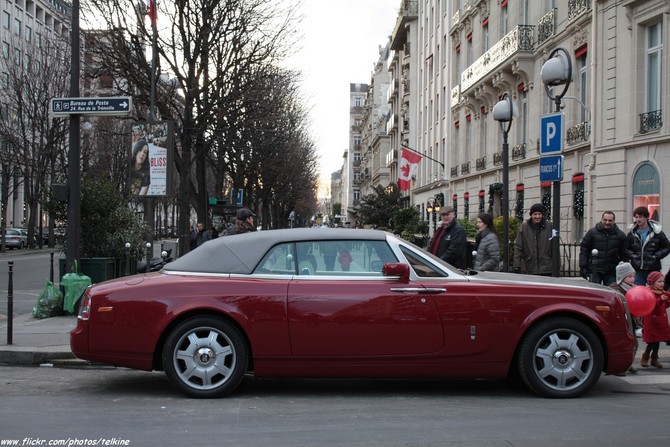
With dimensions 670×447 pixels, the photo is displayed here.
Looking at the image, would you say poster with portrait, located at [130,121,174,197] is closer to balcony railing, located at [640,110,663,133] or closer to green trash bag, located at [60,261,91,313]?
green trash bag, located at [60,261,91,313]

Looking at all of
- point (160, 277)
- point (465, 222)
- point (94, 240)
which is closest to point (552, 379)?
point (160, 277)

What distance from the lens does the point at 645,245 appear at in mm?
9477

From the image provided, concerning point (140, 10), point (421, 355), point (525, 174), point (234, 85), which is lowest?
point (421, 355)

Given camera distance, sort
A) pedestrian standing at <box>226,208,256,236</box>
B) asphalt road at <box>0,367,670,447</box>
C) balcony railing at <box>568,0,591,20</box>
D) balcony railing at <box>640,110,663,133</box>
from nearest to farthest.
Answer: asphalt road at <box>0,367,670,447</box>, pedestrian standing at <box>226,208,256,236</box>, balcony railing at <box>640,110,663,133</box>, balcony railing at <box>568,0,591,20</box>

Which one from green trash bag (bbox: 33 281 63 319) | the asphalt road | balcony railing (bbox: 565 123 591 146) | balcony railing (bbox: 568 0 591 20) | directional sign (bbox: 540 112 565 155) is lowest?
the asphalt road

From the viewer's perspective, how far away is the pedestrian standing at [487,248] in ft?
30.3

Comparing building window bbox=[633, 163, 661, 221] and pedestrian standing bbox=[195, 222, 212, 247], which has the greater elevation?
building window bbox=[633, 163, 661, 221]

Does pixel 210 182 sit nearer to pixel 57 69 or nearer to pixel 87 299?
pixel 57 69

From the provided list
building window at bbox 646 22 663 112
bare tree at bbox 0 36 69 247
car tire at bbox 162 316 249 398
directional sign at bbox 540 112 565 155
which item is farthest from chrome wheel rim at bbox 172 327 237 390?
bare tree at bbox 0 36 69 247

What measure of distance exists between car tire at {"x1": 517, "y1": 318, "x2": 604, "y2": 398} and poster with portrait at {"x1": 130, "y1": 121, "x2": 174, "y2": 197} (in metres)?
11.4

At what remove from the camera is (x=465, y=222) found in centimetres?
2358

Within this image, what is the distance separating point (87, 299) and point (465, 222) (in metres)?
18.6

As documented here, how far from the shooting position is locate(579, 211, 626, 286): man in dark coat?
926 cm

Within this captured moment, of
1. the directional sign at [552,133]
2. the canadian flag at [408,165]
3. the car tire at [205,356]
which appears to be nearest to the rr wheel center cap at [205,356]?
the car tire at [205,356]
